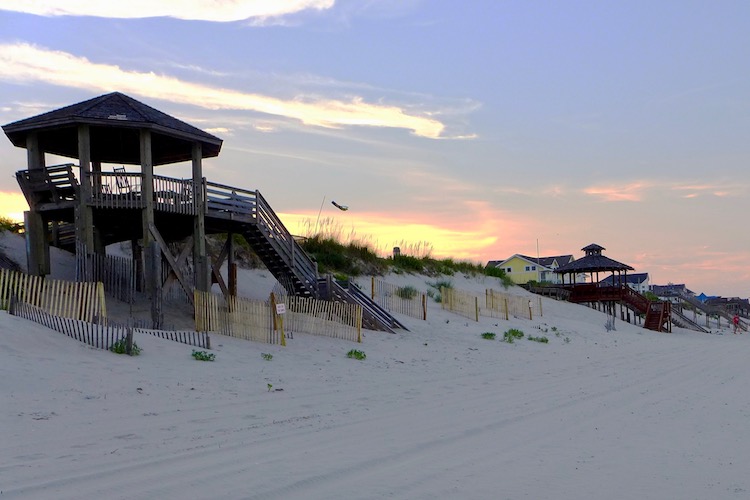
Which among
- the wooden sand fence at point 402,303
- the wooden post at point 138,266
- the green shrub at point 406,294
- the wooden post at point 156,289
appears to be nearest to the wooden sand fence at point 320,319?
the wooden post at point 156,289

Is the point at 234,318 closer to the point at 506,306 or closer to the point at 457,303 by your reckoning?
the point at 457,303

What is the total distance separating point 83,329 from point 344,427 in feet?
19.8

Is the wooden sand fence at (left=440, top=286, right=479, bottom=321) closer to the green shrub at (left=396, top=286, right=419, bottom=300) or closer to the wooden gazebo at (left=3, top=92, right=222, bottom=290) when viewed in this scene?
the green shrub at (left=396, top=286, right=419, bottom=300)

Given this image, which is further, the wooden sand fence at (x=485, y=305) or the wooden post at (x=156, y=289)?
the wooden sand fence at (x=485, y=305)

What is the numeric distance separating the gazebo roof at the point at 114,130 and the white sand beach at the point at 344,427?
7.17m

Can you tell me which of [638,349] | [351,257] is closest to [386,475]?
[638,349]

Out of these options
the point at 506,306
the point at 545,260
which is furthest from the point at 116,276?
the point at 545,260

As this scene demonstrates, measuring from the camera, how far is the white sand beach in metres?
6.61

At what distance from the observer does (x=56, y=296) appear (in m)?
14.3

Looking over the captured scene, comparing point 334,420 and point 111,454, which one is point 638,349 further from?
point 111,454

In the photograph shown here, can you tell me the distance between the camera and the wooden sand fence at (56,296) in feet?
45.9

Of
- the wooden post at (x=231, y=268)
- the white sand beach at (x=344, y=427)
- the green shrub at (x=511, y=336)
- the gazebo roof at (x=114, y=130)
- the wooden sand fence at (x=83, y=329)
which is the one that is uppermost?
the gazebo roof at (x=114, y=130)

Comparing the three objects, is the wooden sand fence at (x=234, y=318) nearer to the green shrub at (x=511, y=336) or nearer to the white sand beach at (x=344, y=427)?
the white sand beach at (x=344, y=427)

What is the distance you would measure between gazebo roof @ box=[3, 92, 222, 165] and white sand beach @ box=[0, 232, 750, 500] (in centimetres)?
717
